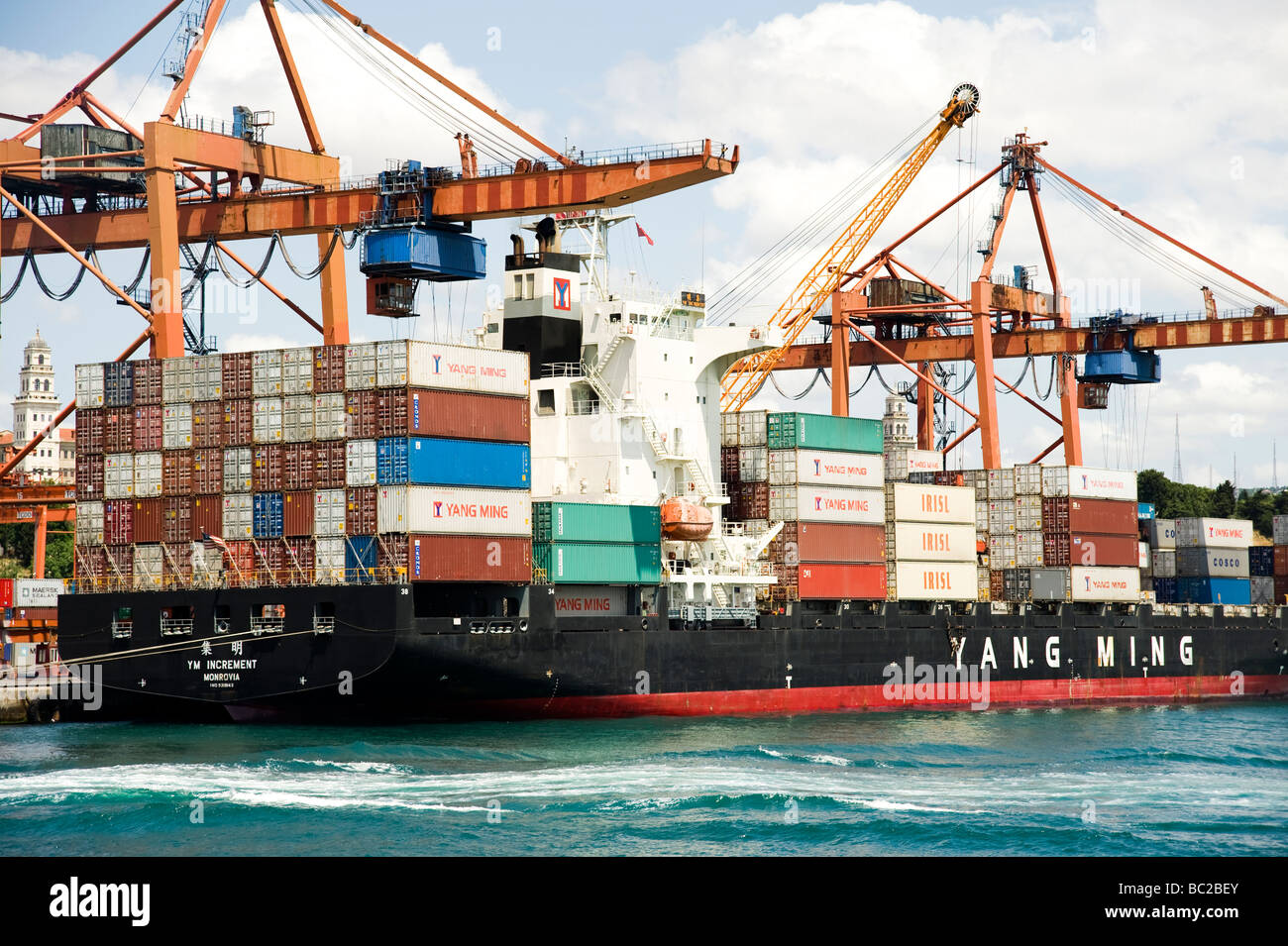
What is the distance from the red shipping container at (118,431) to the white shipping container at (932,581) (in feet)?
88.0

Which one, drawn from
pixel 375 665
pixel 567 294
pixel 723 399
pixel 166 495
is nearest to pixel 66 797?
pixel 375 665

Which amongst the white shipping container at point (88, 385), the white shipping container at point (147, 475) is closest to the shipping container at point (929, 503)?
the white shipping container at point (147, 475)

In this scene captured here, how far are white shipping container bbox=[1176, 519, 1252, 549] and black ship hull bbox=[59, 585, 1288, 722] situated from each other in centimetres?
2187

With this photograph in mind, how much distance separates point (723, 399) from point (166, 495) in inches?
1009

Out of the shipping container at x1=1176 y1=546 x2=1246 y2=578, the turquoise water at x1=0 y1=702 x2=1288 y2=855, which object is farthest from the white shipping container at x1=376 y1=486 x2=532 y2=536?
the shipping container at x1=1176 y1=546 x2=1246 y2=578

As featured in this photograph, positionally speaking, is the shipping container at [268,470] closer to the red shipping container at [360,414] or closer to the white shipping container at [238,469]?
the white shipping container at [238,469]

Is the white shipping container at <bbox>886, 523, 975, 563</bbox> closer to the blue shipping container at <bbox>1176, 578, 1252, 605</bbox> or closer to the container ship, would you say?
the container ship

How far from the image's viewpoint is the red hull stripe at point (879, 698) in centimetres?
4353

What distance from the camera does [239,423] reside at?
4272cm

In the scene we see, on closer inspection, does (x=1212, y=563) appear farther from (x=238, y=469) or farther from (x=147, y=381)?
(x=147, y=381)

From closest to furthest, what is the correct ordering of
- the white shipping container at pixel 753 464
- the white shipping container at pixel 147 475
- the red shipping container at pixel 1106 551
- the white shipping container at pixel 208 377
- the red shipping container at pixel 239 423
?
the red shipping container at pixel 239 423, the white shipping container at pixel 208 377, the white shipping container at pixel 147 475, the white shipping container at pixel 753 464, the red shipping container at pixel 1106 551

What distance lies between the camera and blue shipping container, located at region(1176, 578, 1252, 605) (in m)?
71.2
